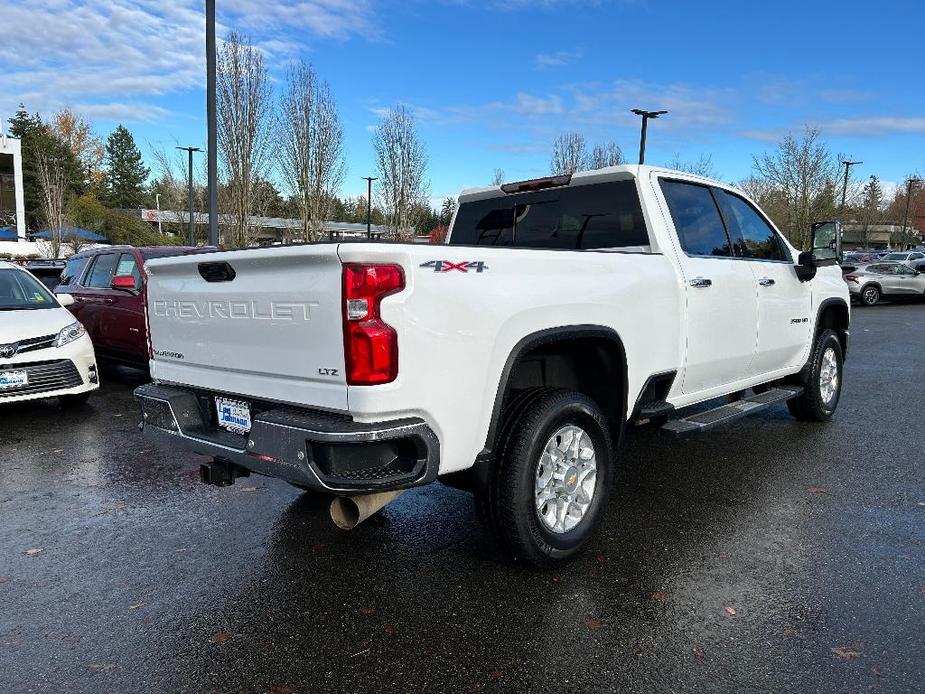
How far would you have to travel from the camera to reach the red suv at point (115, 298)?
28.4 ft

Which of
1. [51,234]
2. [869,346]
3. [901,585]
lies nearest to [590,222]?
[901,585]

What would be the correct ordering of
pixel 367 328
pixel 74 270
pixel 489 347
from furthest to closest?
pixel 74 270 → pixel 489 347 → pixel 367 328

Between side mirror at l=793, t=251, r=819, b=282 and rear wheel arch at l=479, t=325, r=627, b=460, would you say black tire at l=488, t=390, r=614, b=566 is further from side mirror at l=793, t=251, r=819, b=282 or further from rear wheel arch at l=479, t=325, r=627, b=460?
side mirror at l=793, t=251, r=819, b=282

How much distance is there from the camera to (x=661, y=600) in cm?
331

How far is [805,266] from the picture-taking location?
5.89 metres

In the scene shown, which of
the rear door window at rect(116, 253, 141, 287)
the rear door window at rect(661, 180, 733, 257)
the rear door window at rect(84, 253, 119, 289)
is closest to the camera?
the rear door window at rect(661, 180, 733, 257)

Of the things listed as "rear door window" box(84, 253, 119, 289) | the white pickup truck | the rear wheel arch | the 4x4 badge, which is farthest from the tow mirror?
"rear door window" box(84, 253, 119, 289)

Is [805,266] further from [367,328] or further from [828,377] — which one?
[367,328]

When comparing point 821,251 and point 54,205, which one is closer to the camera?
point 821,251

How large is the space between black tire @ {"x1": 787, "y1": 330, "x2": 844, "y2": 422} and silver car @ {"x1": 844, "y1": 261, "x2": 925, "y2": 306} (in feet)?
66.6

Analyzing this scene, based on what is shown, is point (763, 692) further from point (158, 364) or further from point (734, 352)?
point (158, 364)

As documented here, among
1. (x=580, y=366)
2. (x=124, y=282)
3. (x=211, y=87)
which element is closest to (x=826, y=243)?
(x=580, y=366)

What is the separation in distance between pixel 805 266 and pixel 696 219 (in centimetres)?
157

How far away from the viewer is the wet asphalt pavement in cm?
276
